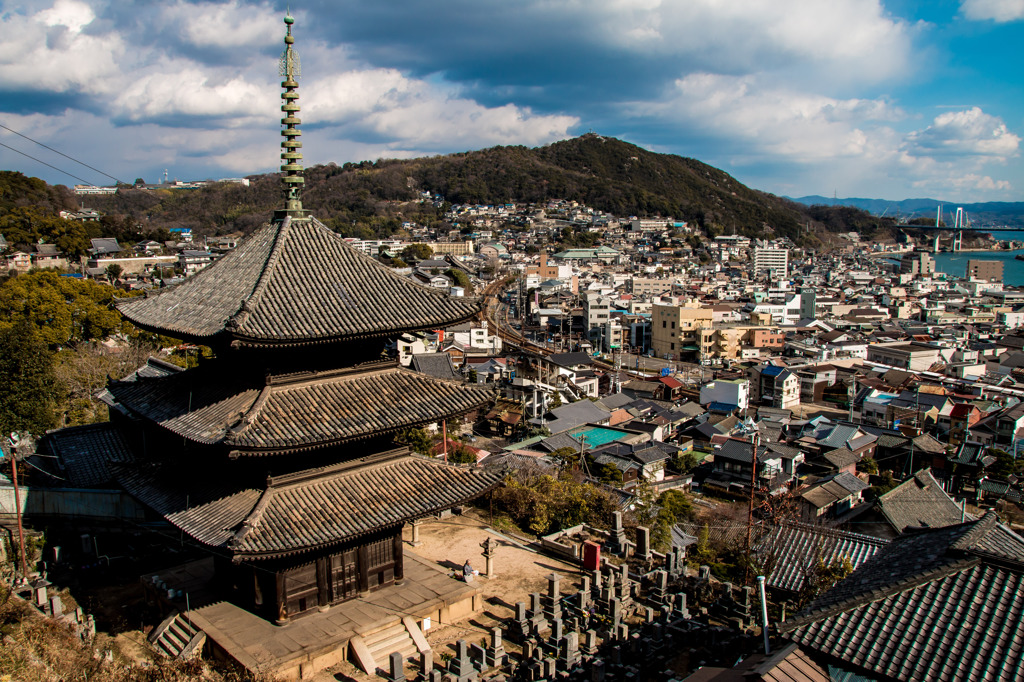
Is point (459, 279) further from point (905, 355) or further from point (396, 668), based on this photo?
point (396, 668)

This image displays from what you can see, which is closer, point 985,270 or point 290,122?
point 290,122

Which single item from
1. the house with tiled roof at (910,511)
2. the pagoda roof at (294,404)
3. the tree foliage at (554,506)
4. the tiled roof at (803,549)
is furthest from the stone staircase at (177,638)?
the house with tiled roof at (910,511)

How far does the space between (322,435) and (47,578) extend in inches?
428

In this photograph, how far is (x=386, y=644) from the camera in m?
13.6

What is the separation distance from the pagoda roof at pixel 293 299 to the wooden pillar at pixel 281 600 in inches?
188

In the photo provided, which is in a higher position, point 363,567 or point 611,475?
point 363,567

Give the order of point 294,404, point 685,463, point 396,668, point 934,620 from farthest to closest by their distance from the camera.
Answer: point 685,463, point 294,404, point 396,668, point 934,620

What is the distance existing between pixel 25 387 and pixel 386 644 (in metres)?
23.7

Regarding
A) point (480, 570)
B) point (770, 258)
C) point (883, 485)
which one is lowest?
point (883, 485)

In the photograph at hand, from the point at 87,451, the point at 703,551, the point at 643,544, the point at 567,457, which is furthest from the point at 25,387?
the point at 703,551

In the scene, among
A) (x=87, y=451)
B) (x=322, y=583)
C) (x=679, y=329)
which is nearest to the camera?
(x=322, y=583)

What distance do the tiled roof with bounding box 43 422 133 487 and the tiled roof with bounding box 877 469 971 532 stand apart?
33.1m

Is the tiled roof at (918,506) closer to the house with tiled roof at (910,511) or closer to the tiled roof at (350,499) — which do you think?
the house with tiled roof at (910,511)

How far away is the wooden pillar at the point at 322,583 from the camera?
13.8 metres
